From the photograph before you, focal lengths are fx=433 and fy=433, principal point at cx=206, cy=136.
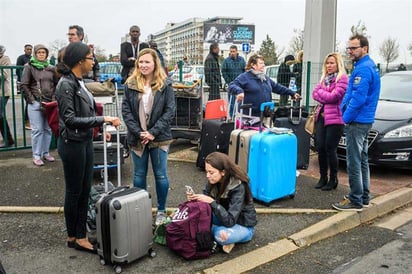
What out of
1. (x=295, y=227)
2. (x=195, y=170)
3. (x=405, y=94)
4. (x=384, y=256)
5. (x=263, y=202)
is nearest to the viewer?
(x=384, y=256)

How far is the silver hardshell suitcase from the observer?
11.5ft

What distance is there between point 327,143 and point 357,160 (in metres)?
0.74

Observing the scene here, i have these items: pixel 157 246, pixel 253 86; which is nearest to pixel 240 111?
pixel 253 86

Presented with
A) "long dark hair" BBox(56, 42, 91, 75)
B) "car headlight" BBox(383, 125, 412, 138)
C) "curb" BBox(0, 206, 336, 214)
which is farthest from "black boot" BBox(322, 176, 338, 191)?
"long dark hair" BBox(56, 42, 91, 75)

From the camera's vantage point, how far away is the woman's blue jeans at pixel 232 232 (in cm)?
396

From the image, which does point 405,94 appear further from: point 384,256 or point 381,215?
point 384,256

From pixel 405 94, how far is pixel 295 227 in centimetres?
457

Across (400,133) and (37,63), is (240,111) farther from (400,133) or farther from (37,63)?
(37,63)

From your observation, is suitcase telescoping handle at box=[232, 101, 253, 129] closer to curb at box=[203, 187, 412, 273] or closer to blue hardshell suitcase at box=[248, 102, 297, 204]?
blue hardshell suitcase at box=[248, 102, 297, 204]

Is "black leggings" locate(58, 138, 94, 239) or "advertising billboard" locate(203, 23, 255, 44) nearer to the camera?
"black leggings" locate(58, 138, 94, 239)

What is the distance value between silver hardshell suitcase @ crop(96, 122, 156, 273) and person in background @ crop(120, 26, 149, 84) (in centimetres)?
472

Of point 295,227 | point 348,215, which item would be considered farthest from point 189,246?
point 348,215

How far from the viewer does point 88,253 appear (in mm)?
3924

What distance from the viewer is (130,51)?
8.12 metres
